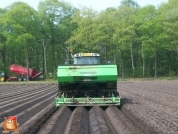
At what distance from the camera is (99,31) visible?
45.5m

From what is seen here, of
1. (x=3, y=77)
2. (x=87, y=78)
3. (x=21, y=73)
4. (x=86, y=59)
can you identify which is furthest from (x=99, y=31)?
(x=87, y=78)

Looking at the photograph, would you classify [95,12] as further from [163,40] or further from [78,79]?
[78,79]

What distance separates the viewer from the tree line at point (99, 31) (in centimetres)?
4628

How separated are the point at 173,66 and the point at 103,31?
15409 millimetres

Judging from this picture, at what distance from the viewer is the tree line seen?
46.3m

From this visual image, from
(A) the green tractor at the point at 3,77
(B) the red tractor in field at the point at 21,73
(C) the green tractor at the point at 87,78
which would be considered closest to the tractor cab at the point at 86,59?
(C) the green tractor at the point at 87,78

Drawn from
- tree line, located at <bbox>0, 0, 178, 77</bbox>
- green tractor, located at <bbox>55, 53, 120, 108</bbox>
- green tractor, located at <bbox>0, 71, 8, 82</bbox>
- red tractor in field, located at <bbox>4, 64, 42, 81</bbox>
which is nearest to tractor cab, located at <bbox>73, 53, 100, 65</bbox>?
green tractor, located at <bbox>55, 53, 120, 108</bbox>

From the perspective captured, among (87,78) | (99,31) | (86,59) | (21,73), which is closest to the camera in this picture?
(87,78)

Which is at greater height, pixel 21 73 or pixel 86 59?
pixel 86 59

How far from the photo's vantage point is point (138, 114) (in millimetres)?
12375

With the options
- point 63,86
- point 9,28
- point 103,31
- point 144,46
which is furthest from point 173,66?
point 63,86

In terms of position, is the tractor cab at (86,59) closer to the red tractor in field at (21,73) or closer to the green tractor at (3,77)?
the red tractor in field at (21,73)

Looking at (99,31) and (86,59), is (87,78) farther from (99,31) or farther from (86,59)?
(99,31)

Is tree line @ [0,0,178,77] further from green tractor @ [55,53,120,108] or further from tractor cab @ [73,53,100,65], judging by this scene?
green tractor @ [55,53,120,108]
